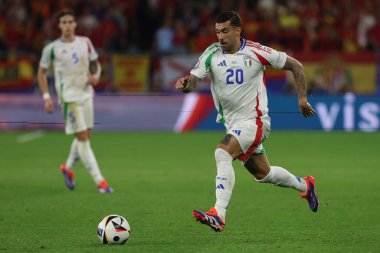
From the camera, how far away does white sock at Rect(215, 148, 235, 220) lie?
8.38 m

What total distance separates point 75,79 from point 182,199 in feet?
7.64

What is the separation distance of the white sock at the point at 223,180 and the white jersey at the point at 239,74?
1.46 feet

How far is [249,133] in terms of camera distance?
28.6 ft

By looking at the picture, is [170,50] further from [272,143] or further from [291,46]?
[272,143]

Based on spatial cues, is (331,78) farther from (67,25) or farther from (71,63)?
(67,25)

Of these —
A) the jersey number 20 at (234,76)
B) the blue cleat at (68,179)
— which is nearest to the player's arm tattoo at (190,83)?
the jersey number 20 at (234,76)

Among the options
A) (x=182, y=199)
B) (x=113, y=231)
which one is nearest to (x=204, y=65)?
(x=113, y=231)

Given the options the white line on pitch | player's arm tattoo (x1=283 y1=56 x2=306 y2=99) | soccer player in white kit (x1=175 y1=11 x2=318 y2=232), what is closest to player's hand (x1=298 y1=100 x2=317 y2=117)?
soccer player in white kit (x1=175 y1=11 x2=318 y2=232)

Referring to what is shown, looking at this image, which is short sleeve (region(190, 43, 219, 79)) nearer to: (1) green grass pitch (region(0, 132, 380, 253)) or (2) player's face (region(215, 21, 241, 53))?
(2) player's face (region(215, 21, 241, 53))

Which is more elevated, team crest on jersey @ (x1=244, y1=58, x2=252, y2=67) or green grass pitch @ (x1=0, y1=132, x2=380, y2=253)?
team crest on jersey @ (x1=244, y1=58, x2=252, y2=67)

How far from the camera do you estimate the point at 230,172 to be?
8508 millimetres

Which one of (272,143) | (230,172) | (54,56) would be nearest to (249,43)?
(230,172)

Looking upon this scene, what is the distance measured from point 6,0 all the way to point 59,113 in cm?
598

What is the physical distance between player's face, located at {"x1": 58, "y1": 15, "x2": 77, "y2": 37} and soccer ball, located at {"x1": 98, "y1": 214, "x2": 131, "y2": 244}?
4.66m
